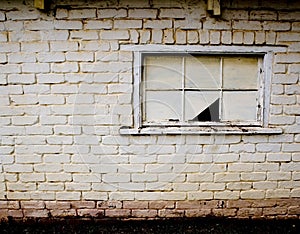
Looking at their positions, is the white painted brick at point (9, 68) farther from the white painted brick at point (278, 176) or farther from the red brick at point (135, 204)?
the white painted brick at point (278, 176)

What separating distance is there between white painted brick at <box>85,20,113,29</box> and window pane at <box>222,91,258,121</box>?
53.5 inches

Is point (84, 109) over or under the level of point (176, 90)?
under

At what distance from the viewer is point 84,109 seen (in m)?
3.01

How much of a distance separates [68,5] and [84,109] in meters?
1.02

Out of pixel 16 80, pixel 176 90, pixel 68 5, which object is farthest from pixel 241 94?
pixel 16 80

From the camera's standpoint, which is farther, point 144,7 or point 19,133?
point 19,133

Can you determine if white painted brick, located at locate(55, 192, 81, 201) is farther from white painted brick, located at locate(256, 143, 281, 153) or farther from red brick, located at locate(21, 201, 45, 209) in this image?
white painted brick, located at locate(256, 143, 281, 153)

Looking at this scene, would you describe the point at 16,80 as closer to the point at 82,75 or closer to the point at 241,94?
the point at 82,75

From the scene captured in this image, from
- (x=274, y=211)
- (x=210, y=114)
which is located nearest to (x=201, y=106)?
(x=210, y=114)

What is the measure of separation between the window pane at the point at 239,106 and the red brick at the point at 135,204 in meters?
1.26

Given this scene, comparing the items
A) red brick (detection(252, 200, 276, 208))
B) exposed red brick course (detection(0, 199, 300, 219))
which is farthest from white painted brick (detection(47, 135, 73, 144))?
red brick (detection(252, 200, 276, 208))

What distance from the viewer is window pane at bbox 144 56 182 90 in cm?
300

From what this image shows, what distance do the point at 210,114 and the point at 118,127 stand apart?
976 millimetres

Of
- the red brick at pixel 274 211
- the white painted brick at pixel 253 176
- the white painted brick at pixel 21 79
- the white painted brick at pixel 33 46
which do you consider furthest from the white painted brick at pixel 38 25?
the red brick at pixel 274 211
